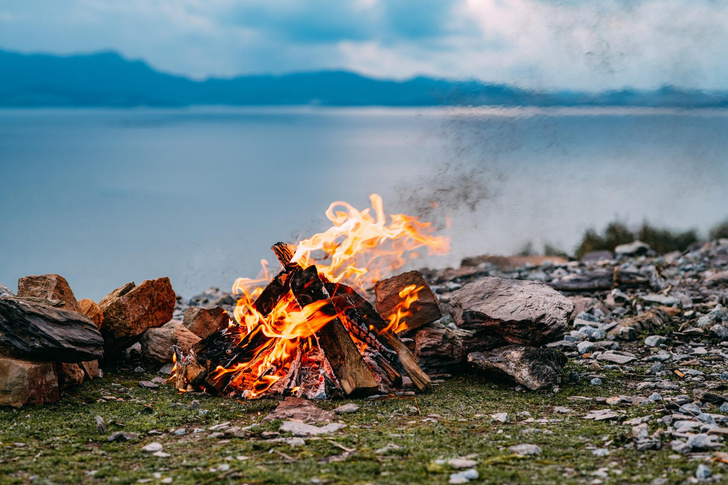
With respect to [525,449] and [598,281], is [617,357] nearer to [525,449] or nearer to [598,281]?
[525,449]

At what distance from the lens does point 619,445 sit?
5199mm

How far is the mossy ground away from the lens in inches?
179

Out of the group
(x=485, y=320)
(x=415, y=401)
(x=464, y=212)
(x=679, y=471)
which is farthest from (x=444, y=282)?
(x=679, y=471)

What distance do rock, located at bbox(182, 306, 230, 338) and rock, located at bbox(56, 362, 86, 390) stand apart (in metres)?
2.10

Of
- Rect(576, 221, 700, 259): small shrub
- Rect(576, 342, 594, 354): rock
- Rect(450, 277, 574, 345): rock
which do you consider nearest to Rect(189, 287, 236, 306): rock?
Rect(450, 277, 574, 345): rock

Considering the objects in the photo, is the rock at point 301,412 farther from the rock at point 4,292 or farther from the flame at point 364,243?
the rock at point 4,292

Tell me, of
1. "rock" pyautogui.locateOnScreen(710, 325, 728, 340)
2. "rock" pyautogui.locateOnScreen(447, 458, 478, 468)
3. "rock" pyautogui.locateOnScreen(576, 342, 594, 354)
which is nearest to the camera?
"rock" pyautogui.locateOnScreen(447, 458, 478, 468)

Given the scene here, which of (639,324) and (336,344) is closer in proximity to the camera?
(336,344)

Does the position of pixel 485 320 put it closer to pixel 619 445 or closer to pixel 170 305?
pixel 619 445

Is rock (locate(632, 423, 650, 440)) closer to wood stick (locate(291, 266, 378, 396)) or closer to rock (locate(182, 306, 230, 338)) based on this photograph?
wood stick (locate(291, 266, 378, 396))

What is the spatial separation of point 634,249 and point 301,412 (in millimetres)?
15755

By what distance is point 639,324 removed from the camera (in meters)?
9.88

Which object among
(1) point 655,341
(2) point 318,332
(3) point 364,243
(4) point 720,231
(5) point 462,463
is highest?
(3) point 364,243

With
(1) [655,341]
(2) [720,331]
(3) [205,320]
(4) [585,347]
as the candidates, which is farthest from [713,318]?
(3) [205,320]
